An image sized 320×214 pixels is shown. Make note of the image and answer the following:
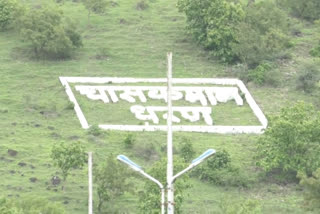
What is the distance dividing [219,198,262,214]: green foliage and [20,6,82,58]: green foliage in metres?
24.8

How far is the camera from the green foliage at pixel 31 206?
38.3 meters

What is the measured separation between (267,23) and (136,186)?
839 inches

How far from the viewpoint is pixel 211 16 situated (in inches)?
2576

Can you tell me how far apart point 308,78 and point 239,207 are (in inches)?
911

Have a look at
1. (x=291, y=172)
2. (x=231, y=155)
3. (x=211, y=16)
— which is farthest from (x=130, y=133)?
(x=211, y=16)

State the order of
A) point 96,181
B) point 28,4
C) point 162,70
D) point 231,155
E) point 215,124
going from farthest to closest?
point 28,4, point 162,70, point 215,124, point 231,155, point 96,181

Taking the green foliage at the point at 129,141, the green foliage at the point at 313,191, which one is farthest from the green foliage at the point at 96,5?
the green foliage at the point at 313,191

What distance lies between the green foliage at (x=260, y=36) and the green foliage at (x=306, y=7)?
8.88 meters

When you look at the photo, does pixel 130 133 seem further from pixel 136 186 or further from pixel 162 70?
pixel 162 70

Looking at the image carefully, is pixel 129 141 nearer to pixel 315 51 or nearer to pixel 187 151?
pixel 187 151

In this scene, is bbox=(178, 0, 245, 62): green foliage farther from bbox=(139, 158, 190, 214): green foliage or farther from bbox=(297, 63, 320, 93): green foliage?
bbox=(139, 158, 190, 214): green foliage

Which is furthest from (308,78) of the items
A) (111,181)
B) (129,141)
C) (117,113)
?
(111,181)

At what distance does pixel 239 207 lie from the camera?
40094 mm

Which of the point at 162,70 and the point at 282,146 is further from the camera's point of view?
the point at 162,70
